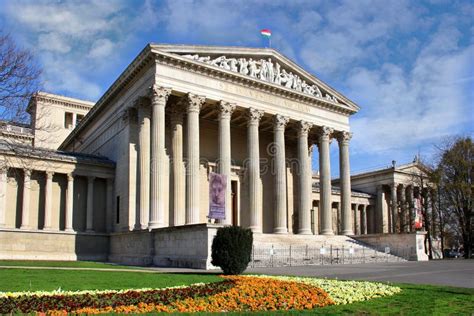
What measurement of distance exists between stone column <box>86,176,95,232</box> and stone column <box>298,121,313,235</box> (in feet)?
63.6

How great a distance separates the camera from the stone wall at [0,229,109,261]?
3866 cm

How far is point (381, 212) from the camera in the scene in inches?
2842

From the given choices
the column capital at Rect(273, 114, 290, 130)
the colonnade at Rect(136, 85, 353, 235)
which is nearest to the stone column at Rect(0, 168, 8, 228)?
the colonnade at Rect(136, 85, 353, 235)

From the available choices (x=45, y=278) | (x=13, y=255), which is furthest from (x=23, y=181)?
(x=45, y=278)

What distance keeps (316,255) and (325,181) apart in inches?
497

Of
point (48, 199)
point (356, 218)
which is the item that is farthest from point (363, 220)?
point (48, 199)

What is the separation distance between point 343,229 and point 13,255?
3105 centimetres

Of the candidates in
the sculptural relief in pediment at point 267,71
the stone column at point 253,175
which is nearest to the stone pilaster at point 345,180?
the sculptural relief in pediment at point 267,71

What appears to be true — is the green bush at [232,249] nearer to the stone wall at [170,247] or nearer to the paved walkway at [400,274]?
the paved walkway at [400,274]

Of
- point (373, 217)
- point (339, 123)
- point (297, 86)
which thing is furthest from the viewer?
point (373, 217)

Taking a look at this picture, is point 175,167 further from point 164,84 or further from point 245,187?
point 245,187

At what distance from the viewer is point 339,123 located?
51844 mm

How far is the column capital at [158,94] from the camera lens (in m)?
37.0

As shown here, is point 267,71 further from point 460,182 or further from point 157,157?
point 460,182
